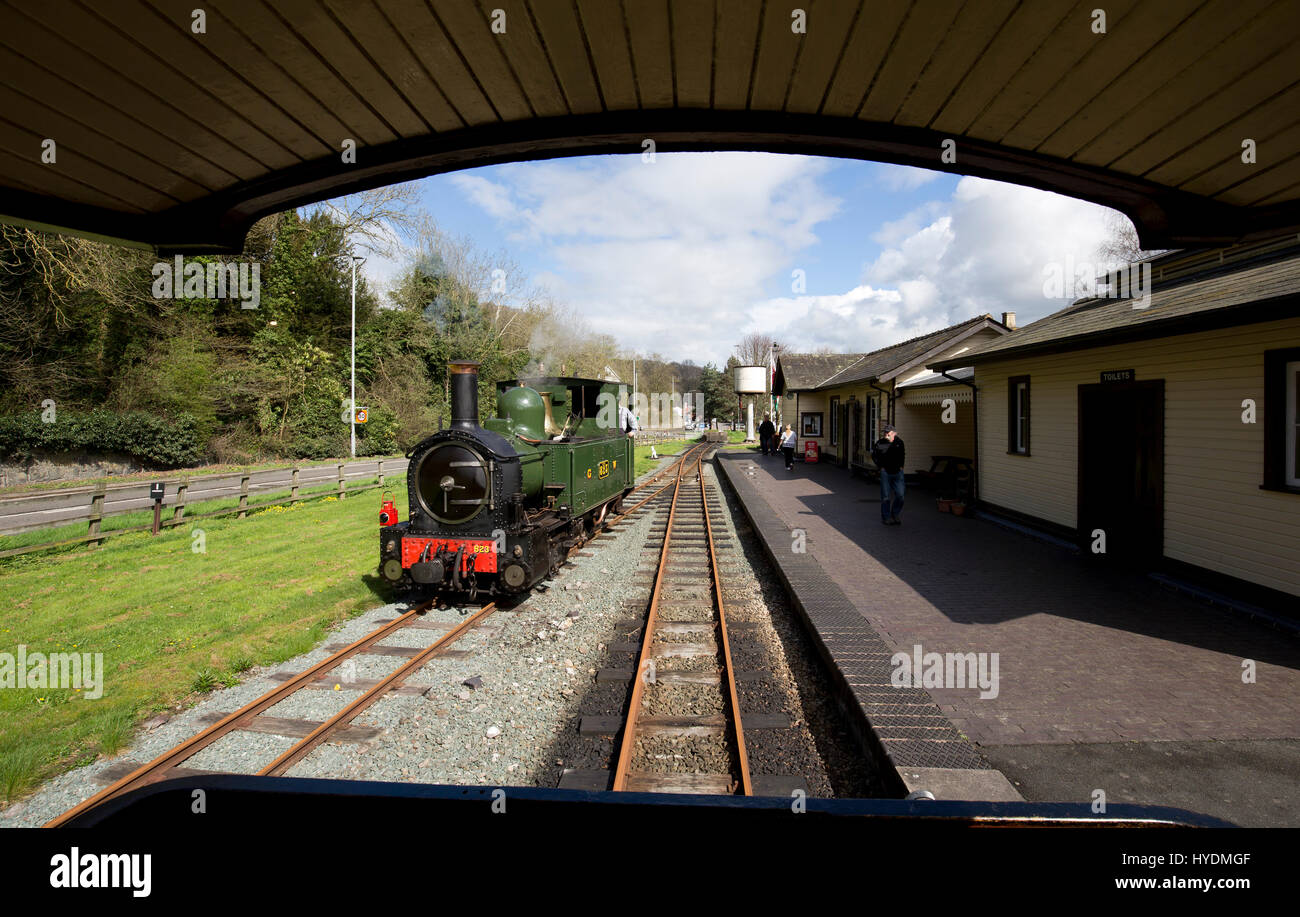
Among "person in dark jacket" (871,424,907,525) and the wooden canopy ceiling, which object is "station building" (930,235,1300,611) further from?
the wooden canopy ceiling

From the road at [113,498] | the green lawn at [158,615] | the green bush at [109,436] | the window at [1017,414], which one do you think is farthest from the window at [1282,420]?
the green bush at [109,436]

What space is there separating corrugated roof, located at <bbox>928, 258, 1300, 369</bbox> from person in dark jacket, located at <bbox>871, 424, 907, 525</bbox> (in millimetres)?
2560

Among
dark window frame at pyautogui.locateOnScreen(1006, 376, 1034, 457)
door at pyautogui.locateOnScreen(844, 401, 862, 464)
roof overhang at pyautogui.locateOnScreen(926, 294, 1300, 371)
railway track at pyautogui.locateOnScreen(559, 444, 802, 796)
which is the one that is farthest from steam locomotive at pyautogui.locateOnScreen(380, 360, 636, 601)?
door at pyautogui.locateOnScreen(844, 401, 862, 464)

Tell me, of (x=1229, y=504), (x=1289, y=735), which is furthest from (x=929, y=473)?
(x=1289, y=735)

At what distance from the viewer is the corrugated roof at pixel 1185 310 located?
20.4 ft

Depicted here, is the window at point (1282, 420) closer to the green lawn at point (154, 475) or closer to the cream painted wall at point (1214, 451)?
the cream painted wall at point (1214, 451)

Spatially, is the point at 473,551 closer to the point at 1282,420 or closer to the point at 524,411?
the point at 524,411

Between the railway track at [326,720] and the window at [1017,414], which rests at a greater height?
the window at [1017,414]

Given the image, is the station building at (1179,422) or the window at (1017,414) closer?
the station building at (1179,422)

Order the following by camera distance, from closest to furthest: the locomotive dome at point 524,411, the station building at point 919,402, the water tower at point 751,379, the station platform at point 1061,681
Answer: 1. the station platform at point 1061,681
2. the locomotive dome at point 524,411
3. the station building at point 919,402
4. the water tower at point 751,379

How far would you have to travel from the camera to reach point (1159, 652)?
18.2 feet
